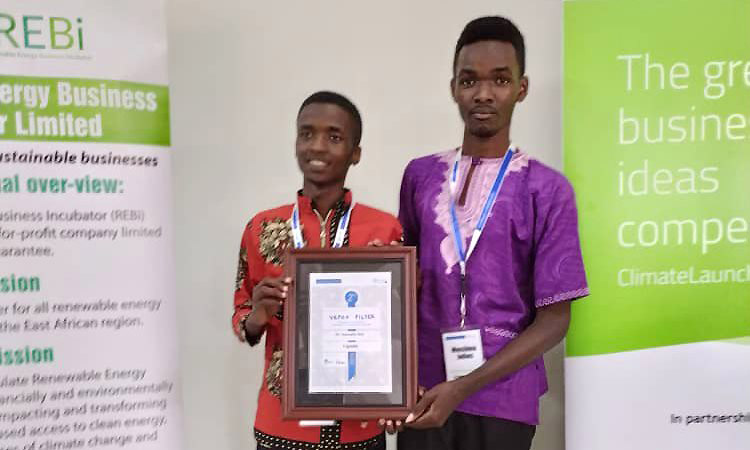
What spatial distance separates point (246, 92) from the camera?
106 inches

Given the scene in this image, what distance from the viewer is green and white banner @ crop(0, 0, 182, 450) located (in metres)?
1.79

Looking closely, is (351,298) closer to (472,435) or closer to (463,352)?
(463,352)

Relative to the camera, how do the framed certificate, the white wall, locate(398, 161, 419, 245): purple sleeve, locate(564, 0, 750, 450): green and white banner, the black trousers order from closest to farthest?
the framed certificate, the black trousers, locate(398, 161, 419, 245): purple sleeve, locate(564, 0, 750, 450): green and white banner, the white wall

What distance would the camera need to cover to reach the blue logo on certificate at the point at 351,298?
1.65 meters

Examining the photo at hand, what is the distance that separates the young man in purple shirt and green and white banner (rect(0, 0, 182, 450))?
2.93 feet


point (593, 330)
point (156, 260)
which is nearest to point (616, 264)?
point (593, 330)

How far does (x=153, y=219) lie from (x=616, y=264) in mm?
1632

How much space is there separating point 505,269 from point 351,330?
471 millimetres

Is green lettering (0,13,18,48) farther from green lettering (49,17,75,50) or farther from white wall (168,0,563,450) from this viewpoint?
white wall (168,0,563,450)

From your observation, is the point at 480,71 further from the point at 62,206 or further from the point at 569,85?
the point at 62,206

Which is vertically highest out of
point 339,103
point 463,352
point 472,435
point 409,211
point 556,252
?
point 339,103

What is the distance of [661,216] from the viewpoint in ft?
7.20

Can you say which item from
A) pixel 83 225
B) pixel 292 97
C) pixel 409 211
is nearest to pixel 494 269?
pixel 409 211

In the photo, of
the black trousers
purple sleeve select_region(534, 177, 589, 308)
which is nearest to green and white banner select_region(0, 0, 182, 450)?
the black trousers
